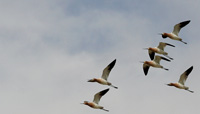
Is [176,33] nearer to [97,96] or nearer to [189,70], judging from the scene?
[189,70]

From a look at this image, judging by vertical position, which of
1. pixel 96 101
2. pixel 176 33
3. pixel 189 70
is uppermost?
pixel 176 33

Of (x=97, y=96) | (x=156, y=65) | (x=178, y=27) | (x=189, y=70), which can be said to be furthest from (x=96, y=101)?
(x=178, y=27)

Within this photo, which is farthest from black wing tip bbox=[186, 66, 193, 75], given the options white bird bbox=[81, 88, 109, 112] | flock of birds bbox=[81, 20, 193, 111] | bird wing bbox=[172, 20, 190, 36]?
white bird bbox=[81, 88, 109, 112]

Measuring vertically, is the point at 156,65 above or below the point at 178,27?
below

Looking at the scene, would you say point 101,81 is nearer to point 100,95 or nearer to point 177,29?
point 100,95

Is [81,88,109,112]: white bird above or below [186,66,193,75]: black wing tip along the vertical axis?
below

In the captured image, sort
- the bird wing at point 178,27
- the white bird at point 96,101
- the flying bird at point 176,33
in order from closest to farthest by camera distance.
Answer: the white bird at point 96,101, the flying bird at point 176,33, the bird wing at point 178,27

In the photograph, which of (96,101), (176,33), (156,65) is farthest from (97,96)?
(176,33)

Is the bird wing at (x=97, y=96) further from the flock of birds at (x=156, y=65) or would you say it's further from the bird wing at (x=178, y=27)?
the bird wing at (x=178, y=27)

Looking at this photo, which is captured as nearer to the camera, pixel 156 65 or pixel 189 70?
pixel 189 70

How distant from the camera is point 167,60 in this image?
250 feet

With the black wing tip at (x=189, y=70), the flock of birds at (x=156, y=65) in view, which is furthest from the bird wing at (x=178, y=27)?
the black wing tip at (x=189, y=70)

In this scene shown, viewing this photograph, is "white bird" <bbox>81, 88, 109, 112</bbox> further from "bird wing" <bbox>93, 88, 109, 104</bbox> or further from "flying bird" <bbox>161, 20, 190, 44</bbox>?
"flying bird" <bbox>161, 20, 190, 44</bbox>

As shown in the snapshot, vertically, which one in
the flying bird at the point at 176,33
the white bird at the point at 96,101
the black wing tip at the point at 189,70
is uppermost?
the flying bird at the point at 176,33
